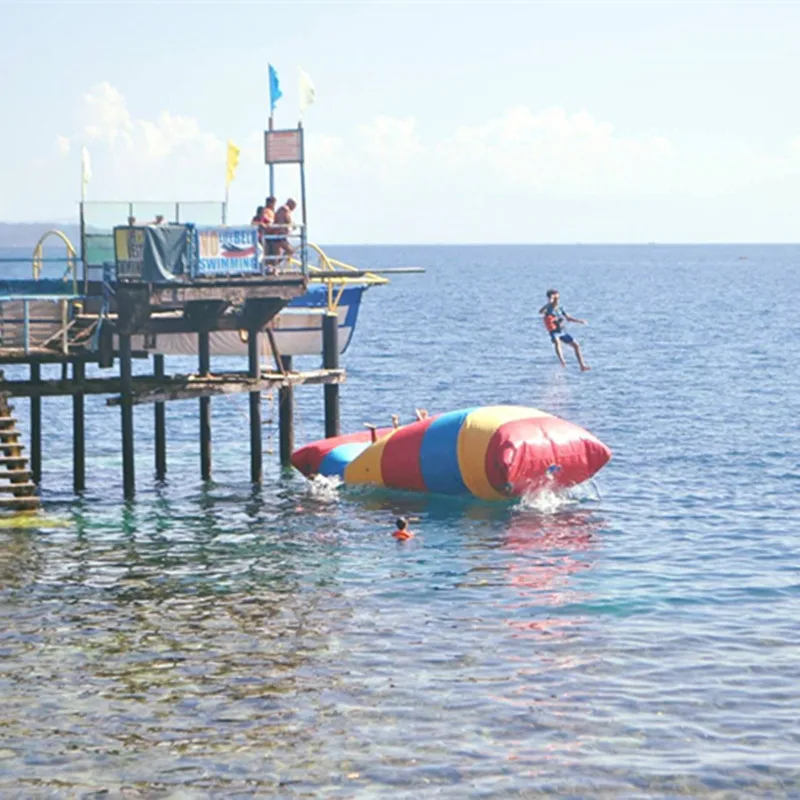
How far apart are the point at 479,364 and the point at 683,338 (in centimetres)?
2027

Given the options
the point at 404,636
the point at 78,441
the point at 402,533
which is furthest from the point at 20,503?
the point at 404,636

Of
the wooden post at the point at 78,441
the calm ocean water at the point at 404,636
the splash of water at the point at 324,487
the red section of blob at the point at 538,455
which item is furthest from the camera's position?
the wooden post at the point at 78,441

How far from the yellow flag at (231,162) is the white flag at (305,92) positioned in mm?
1661

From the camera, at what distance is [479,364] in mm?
68000

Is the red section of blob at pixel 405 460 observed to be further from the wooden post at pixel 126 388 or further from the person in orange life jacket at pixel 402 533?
the wooden post at pixel 126 388

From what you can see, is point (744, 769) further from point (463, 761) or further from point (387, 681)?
point (387, 681)

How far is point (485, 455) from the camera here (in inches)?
1131

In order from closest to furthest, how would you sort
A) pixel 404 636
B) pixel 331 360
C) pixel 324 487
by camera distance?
1. pixel 404 636
2. pixel 324 487
3. pixel 331 360

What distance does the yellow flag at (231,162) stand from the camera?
3159 cm

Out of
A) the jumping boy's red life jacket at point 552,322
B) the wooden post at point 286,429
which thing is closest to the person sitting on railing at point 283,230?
the wooden post at point 286,429

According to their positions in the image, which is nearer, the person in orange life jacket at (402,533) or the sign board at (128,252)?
the person in orange life jacket at (402,533)

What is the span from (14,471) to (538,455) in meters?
9.40

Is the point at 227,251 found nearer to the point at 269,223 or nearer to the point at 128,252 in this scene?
the point at 269,223

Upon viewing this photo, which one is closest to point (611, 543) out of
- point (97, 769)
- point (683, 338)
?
point (97, 769)
